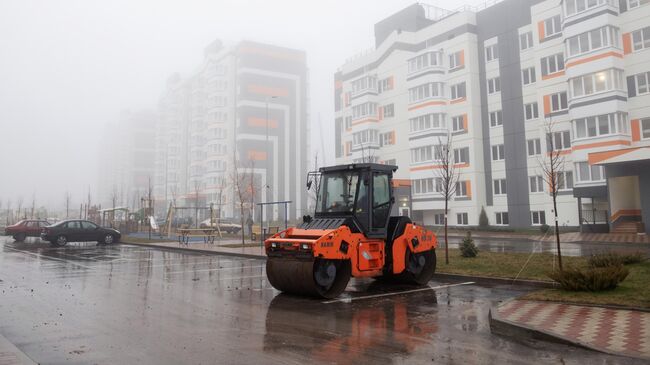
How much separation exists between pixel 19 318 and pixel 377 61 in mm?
51363

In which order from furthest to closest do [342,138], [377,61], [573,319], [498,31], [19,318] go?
[342,138], [377,61], [498,31], [19,318], [573,319]

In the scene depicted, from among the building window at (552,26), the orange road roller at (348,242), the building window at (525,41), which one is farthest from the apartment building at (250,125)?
the orange road roller at (348,242)

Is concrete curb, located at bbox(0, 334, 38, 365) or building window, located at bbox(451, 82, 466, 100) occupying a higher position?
building window, located at bbox(451, 82, 466, 100)

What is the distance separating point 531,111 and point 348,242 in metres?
34.2

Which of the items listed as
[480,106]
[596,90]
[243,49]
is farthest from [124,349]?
[243,49]

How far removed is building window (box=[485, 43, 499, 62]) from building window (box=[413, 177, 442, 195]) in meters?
12.4

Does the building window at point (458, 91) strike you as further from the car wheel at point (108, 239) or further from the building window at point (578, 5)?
the car wheel at point (108, 239)

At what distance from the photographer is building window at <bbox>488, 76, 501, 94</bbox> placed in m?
41.8

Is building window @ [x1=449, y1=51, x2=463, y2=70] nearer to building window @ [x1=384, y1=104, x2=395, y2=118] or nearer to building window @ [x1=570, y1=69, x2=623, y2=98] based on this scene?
building window @ [x1=384, y1=104, x2=395, y2=118]

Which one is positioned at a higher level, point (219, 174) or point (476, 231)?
point (219, 174)

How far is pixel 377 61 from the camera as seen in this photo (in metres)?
54.9

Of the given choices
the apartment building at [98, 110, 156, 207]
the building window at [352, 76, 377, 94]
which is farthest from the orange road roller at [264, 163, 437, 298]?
the apartment building at [98, 110, 156, 207]

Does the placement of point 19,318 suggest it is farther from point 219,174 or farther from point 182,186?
point 182,186

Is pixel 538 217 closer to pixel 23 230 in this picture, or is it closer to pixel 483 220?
pixel 483 220
